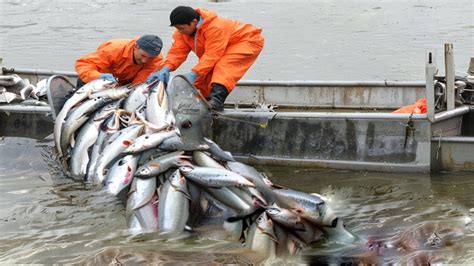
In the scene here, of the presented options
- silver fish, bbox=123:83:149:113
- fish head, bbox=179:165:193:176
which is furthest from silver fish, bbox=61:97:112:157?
fish head, bbox=179:165:193:176

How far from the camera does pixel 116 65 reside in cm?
1013

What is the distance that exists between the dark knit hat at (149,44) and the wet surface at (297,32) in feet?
28.7

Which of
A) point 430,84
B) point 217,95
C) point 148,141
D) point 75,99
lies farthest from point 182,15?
point 430,84

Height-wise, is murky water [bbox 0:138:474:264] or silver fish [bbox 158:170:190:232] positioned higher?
silver fish [bbox 158:170:190:232]

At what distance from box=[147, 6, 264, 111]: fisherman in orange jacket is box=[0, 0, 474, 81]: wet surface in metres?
8.60

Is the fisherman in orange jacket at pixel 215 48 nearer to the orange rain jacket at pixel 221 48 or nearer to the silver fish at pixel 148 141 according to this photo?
the orange rain jacket at pixel 221 48

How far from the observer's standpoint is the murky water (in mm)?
6801

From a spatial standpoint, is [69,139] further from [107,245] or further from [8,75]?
[8,75]

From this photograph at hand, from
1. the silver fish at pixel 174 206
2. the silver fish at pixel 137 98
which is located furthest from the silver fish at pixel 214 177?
the silver fish at pixel 137 98

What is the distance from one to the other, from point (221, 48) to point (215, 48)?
0.08 metres

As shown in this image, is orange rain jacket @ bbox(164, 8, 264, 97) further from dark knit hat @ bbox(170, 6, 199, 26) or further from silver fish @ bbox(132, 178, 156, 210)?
silver fish @ bbox(132, 178, 156, 210)

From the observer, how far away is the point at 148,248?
23.1ft

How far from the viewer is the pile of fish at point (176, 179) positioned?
6945 millimetres

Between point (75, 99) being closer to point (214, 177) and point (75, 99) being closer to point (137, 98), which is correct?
point (137, 98)
